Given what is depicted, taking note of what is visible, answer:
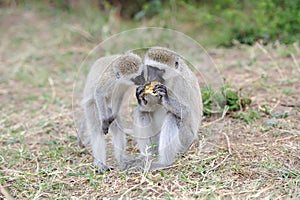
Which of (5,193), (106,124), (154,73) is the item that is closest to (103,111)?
(106,124)

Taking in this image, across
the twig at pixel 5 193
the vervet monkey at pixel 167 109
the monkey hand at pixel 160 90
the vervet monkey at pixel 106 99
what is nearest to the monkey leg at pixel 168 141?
the vervet monkey at pixel 167 109

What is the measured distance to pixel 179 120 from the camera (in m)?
4.30

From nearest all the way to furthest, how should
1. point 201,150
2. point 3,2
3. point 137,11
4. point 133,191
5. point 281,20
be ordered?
point 133,191, point 201,150, point 281,20, point 137,11, point 3,2

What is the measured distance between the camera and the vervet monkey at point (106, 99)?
13.7ft

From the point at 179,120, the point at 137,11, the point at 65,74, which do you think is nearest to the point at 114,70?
the point at 179,120

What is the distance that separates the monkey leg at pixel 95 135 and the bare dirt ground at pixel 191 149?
5.4 inches

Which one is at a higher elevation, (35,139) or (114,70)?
(114,70)

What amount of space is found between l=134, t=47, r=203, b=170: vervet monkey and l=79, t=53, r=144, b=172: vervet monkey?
172 mm

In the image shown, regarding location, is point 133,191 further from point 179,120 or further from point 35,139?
point 35,139

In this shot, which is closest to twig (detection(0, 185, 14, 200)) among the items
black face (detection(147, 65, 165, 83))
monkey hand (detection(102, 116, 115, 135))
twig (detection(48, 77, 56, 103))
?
monkey hand (detection(102, 116, 115, 135))

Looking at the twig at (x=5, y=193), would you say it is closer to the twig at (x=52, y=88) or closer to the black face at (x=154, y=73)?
the black face at (x=154, y=73)

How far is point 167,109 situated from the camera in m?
4.26

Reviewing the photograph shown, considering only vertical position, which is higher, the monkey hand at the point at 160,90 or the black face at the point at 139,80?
the black face at the point at 139,80

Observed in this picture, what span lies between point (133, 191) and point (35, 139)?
196 centimetres
